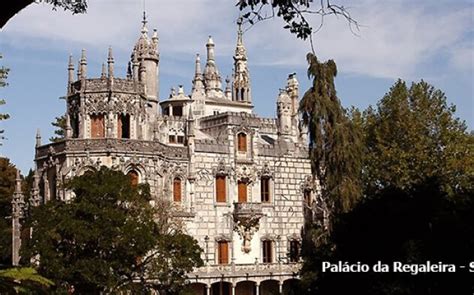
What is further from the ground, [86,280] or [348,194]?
[348,194]

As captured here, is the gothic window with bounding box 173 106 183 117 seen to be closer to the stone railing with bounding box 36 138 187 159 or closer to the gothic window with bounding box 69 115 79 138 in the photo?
the gothic window with bounding box 69 115 79 138

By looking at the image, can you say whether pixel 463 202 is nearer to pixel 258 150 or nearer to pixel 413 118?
pixel 413 118

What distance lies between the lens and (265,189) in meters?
51.7

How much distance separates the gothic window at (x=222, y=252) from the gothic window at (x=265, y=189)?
395 centimetres

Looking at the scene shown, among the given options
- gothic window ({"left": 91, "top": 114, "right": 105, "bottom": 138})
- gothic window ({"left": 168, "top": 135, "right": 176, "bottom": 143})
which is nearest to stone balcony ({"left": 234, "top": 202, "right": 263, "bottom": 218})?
gothic window ({"left": 91, "top": 114, "right": 105, "bottom": 138})

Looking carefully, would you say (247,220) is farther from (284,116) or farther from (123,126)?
(284,116)

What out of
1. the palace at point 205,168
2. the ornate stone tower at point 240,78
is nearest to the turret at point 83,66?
the palace at point 205,168

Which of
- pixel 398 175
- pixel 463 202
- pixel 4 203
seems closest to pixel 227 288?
pixel 398 175

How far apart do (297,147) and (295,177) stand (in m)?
2.05

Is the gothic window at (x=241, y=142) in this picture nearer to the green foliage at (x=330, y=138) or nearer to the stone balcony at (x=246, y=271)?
the stone balcony at (x=246, y=271)

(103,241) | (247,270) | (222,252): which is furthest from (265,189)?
(103,241)

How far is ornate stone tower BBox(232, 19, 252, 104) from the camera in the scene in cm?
7256

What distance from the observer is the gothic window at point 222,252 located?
49.2 meters

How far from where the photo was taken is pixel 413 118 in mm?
48062
